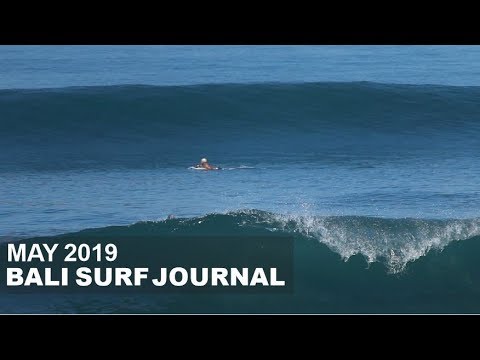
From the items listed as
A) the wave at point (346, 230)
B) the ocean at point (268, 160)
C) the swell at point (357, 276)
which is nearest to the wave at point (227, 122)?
the ocean at point (268, 160)

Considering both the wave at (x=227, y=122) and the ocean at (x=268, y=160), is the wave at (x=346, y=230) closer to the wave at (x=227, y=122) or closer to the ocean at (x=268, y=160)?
the ocean at (x=268, y=160)

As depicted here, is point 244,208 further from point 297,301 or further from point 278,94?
point 278,94

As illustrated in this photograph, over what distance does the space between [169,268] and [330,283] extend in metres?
2.64

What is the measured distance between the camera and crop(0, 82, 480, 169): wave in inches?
864

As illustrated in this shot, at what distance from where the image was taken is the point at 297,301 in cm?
1368

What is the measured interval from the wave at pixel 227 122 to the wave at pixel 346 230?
5.64m

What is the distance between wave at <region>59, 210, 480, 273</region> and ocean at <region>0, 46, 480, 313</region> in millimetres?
35

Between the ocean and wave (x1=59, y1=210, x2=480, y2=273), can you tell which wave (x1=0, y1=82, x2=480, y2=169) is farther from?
wave (x1=59, y1=210, x2=480, y2=273)

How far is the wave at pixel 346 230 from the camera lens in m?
14.2

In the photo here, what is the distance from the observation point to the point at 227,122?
923 inches

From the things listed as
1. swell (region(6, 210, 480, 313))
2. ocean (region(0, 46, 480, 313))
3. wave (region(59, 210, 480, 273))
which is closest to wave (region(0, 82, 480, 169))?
ocean (region(0, 46, 480, 313))

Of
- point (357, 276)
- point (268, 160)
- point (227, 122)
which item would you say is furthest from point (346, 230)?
point (227, 122)

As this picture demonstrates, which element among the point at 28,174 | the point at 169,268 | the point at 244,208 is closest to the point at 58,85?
the point at 28,174

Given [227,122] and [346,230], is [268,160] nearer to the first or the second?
[227,122]
